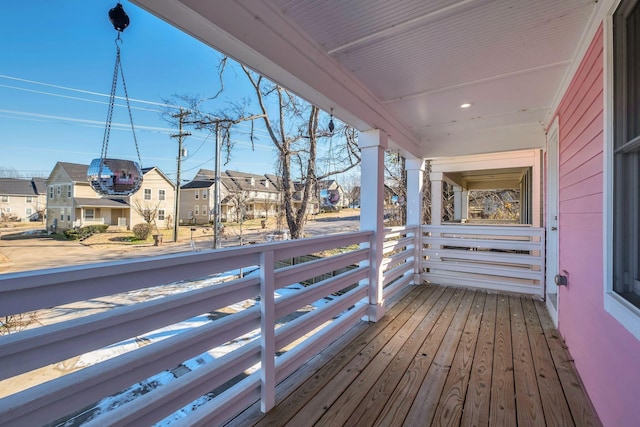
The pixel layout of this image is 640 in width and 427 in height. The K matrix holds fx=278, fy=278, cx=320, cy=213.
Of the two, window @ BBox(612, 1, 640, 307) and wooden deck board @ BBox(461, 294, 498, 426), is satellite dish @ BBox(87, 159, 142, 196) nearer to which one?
wooden deck board @ BBox(461, 294, 498, 426)

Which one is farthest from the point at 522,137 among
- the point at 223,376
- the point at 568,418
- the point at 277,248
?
the point at 223,376

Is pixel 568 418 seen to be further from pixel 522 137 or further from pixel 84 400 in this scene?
pixel 522 137

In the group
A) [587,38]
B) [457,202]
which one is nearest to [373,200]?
[587,38]

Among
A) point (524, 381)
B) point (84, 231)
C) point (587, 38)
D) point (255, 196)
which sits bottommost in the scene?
point (524, 381)

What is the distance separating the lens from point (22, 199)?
3174 mm

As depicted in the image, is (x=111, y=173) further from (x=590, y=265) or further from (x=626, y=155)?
(x=590, y=265)

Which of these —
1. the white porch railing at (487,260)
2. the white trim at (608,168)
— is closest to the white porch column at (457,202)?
the white porch railing at (487,260)

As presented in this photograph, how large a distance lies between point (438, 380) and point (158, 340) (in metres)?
1.70

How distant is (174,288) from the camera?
22.3ft

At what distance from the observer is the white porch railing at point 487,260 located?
3592mm

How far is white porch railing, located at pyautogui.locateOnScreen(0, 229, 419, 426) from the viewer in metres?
0.78

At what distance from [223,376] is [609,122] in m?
2.23

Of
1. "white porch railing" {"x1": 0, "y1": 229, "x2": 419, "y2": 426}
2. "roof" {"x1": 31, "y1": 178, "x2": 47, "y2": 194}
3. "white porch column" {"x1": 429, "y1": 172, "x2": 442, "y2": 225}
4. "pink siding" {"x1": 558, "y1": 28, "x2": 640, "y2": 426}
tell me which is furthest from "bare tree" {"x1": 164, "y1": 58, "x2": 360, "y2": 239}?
"white porch railing" {"x1": 0, "y1": 229, "x2": 419, "y2": 426}

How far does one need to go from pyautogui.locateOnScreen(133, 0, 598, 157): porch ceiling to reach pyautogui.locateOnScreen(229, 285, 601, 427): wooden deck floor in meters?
1.91
